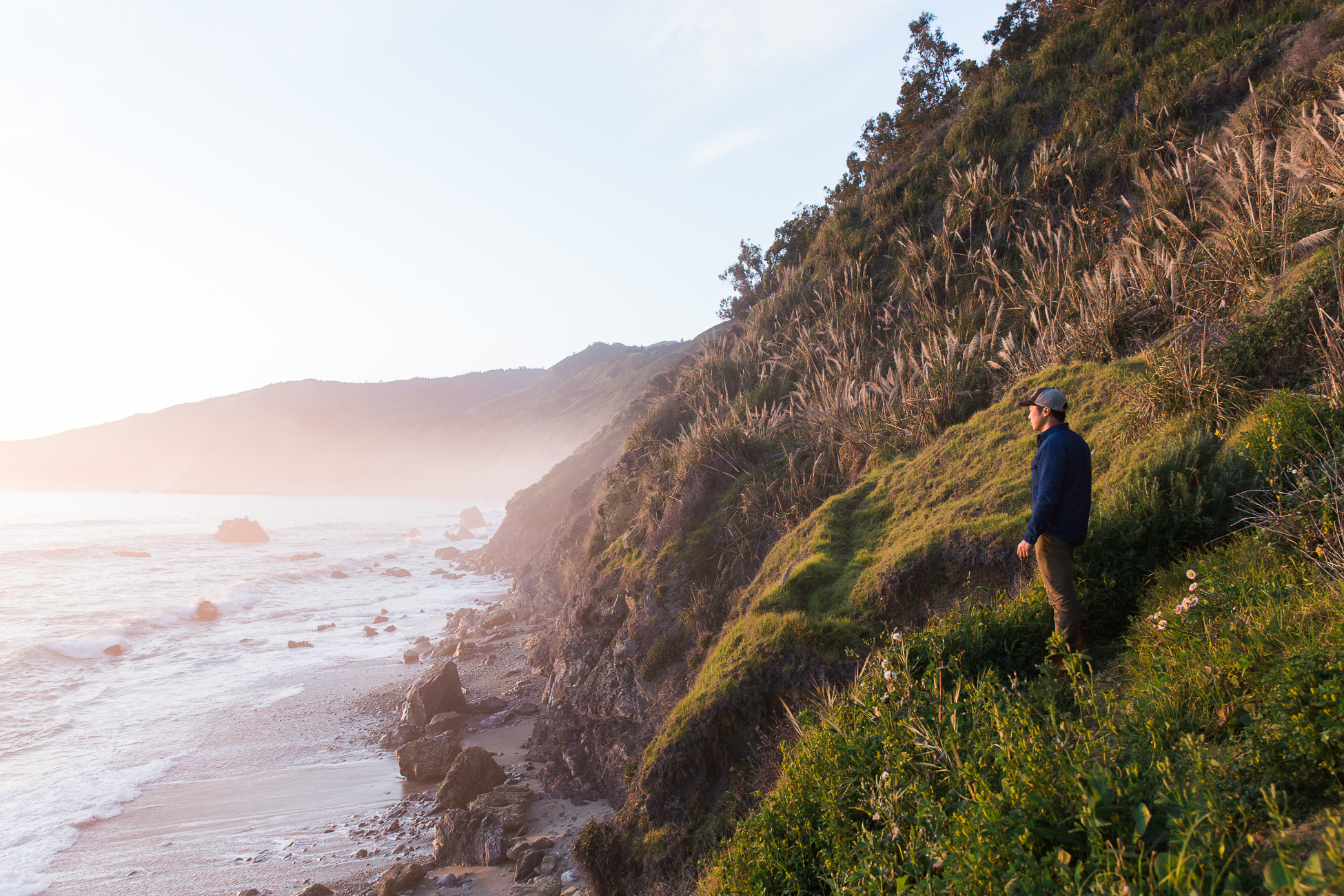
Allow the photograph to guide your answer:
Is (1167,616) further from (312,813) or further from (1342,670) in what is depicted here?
(312,813)

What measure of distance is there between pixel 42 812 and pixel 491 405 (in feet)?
423

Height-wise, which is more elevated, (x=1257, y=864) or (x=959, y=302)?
(x=959, y=302)

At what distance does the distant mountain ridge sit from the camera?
342ft

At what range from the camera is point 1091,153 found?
37.1ft

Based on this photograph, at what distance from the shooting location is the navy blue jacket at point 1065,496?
419 centimetres

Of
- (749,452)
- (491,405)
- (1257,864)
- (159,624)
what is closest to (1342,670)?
(1257,864)

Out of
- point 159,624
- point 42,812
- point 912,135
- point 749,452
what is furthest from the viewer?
point 159,624

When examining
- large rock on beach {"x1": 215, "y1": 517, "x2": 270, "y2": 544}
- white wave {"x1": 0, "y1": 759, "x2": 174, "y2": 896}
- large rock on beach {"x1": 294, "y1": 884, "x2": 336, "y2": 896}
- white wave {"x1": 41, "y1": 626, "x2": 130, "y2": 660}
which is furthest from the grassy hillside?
large rock on beach {"x1": 215, "y1": 517, "x2": 270, "y2": 544}

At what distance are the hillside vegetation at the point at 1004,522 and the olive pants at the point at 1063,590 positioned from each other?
0.84 ft

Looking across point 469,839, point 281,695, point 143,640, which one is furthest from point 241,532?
point 469,839

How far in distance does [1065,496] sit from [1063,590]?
0.65m

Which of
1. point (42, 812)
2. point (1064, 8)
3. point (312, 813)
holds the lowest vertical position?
point (312, 813)

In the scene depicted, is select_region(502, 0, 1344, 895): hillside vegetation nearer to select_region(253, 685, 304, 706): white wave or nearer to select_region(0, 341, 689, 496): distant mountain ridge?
select_region(253, 685, 304, 706): white wave

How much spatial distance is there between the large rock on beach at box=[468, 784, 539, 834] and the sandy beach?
0.57 ft
